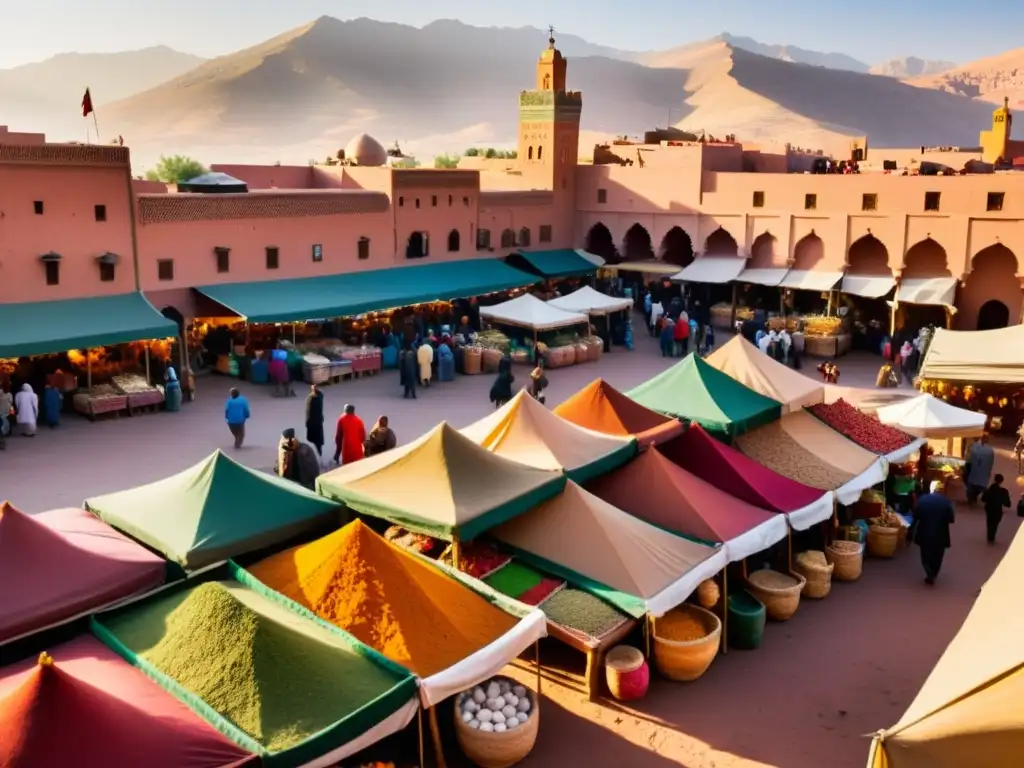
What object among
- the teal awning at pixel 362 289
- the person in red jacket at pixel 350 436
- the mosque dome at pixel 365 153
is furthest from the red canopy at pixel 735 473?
the mosque dome at pixel 365 153

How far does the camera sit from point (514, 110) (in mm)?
157875

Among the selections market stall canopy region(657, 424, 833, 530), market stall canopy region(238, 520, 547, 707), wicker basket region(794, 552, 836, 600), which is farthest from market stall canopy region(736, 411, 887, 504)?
market stall canopy region(238, 520, 547, 707)

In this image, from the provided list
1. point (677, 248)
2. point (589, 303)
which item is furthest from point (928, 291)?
point (677, 248)

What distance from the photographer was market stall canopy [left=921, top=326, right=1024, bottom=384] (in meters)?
15.2

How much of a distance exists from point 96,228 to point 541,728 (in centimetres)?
1369

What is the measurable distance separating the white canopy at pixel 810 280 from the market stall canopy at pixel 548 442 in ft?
51.8

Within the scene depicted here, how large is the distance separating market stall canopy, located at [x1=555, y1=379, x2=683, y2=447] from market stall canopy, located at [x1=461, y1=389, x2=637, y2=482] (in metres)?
0.45

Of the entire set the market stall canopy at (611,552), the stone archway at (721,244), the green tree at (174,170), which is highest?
the green tree at (174,170)

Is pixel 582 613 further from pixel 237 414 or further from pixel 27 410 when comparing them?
pixel 27 410

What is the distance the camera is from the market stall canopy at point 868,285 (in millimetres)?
23797

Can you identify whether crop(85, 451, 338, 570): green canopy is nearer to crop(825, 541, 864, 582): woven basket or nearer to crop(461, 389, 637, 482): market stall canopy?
crop(461, 389, 637, 482): market stall canopy

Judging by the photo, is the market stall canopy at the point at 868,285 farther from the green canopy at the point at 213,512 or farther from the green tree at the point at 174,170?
the green tree at the point at 174,170

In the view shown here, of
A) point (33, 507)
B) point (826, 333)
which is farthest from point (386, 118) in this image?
point (33, 507)

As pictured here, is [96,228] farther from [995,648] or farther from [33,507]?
[995,648]
